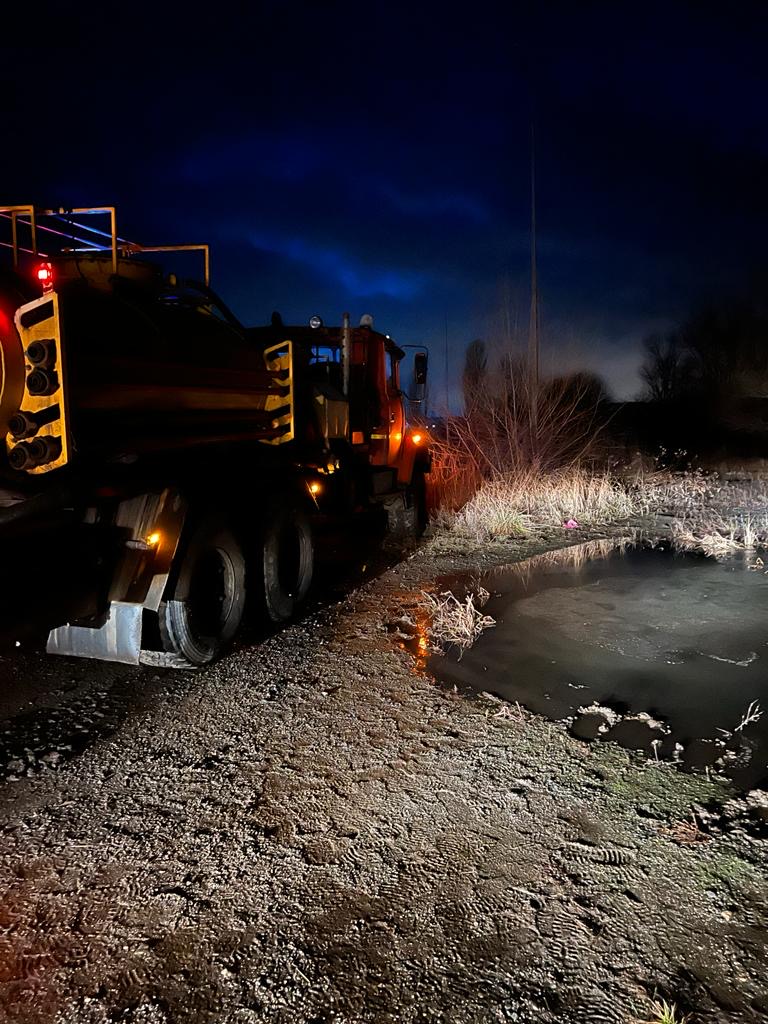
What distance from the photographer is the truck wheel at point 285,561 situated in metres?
6.57

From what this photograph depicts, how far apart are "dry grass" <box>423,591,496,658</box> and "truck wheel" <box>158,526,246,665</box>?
1.67 meters

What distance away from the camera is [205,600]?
5805 millimetres

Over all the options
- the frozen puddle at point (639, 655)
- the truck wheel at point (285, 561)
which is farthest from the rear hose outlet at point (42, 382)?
the frozen puddle at point (639, 655)

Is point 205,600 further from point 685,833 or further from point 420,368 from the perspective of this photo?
point 420,368

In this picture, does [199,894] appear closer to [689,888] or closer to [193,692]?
[689,888]

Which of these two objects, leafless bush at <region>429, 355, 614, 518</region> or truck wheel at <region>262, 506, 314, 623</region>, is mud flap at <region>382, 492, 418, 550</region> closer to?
leafless bush at <region>429, 355, 614, 518</region>

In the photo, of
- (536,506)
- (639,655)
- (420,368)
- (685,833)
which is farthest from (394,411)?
(685,833)

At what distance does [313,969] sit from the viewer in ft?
8.13

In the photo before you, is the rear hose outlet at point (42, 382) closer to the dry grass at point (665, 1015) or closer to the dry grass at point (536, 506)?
the dry grass at point (665, 1015)

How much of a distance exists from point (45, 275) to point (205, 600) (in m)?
2.65

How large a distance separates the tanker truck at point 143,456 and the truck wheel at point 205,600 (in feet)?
0.05

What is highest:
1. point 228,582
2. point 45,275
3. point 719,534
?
point 45,275

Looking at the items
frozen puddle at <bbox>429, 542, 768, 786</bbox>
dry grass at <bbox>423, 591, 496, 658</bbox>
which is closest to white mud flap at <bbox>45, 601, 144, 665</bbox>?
frozen puddle at <bbox>429, 542, 768, 786</bbox>

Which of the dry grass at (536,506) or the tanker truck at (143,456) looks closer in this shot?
the tanker truck at (143,456)
